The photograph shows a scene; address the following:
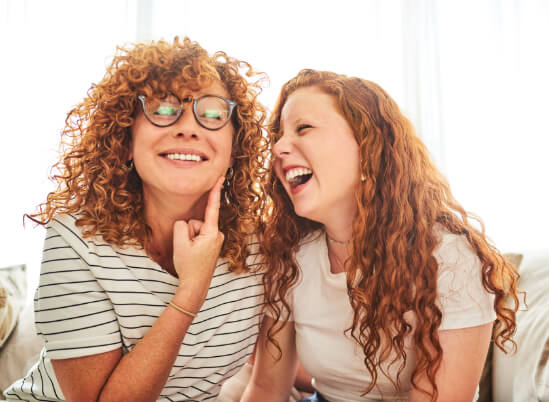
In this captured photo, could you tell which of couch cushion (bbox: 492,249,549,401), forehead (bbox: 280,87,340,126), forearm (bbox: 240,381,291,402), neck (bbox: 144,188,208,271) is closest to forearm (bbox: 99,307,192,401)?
neck (bbox: 144,188,208,271)

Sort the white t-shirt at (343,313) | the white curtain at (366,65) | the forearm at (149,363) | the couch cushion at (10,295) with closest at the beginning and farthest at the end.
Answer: the forearm at (149,363), the white t-shirt at (343,313), the couch cushion at (10,295), the white curtain at (366,65)

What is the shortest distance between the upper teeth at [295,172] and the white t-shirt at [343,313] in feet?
0.82

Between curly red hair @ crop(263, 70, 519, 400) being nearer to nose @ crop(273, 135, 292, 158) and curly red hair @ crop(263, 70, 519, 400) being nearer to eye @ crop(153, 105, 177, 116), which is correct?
nose @ crop(273, 135, 292, 158)

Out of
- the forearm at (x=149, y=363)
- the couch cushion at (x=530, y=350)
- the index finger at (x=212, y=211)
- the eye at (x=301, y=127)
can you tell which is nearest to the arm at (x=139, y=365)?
the forearm at (x=149, y=363)

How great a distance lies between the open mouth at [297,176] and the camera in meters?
1.34

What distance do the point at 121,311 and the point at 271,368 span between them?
560 millimetres

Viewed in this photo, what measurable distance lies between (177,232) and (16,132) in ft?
6.30

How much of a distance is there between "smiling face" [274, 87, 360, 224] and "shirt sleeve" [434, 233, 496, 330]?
31 cm

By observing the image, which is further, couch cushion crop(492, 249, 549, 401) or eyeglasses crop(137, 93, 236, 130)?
couch cushion crop(492, 249, 549, 401)

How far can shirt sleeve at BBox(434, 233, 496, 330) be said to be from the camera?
1.16 m

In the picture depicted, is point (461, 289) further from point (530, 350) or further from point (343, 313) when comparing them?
point (530, 350)

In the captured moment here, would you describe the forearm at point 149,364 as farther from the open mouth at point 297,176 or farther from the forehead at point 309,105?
the forehead at point 309,105

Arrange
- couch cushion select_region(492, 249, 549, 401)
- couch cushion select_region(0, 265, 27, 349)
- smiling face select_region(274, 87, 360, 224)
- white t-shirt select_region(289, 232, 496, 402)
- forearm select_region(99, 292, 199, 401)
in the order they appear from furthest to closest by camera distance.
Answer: couch cushion select_region(0, 265, 27, 349) → couch cushion select_region(492, 249, 549, 401) → smiling face select_region(274, 87, 360, 224) → white t-shirt select_region(289, 232, 496, 402) → forearm select_region(99, 292, 199, 401)

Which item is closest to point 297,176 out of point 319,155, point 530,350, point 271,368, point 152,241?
point 319,155
